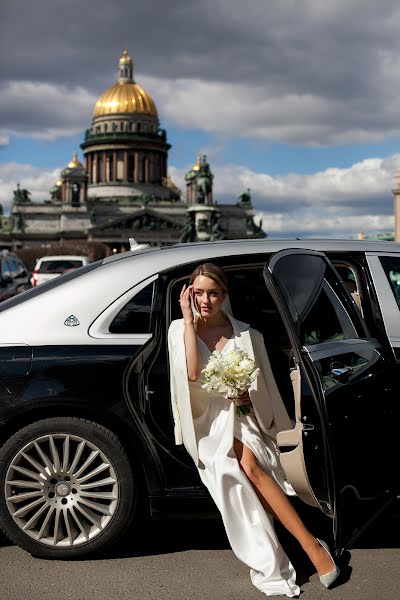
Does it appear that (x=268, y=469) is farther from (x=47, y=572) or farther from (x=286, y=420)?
(x=47, y=572)

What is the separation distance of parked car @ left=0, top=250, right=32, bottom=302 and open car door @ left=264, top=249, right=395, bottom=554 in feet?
40.7

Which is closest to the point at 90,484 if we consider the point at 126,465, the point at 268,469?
the point at 126,465

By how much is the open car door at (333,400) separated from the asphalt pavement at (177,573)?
347 mm

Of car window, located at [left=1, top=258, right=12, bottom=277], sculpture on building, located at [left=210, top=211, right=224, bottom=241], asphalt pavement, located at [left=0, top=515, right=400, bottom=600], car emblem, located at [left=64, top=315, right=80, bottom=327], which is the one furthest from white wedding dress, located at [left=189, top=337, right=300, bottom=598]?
sculpture on building, located at [left=210, top=211, right=224, bottom=241]

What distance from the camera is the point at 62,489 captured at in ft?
14.6

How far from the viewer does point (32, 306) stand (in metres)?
4.62

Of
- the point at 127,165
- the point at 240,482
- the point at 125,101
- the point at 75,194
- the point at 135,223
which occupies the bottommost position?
the point at 240,482

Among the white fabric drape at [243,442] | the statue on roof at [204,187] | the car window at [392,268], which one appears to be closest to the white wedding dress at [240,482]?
the white fabric drape at [243,442]

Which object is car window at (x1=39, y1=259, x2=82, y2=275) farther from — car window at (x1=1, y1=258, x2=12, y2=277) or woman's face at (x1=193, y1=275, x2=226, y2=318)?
woman's face at (x1=193, y1=275, x2=226, y2=318)

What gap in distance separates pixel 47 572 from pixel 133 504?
0.55 meters

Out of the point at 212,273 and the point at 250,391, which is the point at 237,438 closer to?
the point at 250,391

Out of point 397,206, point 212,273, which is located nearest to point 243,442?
point 212,273

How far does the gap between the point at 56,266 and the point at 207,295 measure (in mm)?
→ 23126

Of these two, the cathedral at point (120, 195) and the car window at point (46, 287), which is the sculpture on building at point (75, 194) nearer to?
the cathedral at point (120, 195)
